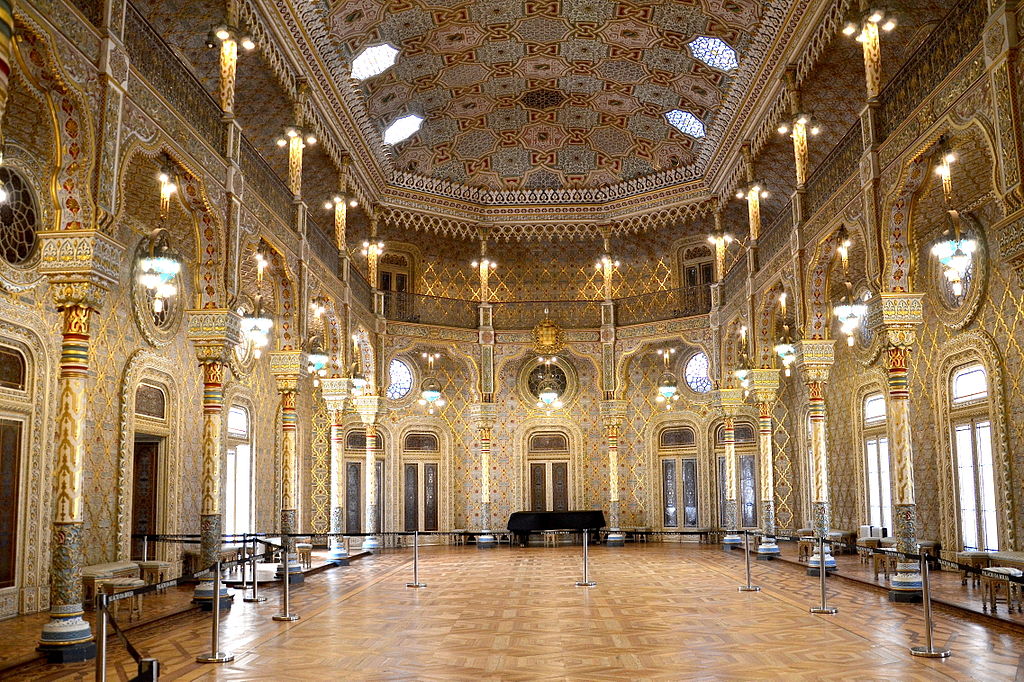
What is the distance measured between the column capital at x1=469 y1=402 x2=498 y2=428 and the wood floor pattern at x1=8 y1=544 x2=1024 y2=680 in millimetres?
10915

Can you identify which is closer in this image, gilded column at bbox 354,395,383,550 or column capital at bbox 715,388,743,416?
gilded column at bbox 354,395,383,550

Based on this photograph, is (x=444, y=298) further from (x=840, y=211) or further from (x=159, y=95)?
(x=159, y=95)

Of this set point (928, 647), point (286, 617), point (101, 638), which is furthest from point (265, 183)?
point (928, 647)

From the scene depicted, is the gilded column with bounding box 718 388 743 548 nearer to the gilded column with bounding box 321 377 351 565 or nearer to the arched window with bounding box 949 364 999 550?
the arched window with bounding box 949 364 999 550

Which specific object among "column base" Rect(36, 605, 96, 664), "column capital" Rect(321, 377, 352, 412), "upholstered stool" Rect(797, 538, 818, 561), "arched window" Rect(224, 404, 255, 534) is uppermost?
"column capital" Rect(321, 377, 352, 412)

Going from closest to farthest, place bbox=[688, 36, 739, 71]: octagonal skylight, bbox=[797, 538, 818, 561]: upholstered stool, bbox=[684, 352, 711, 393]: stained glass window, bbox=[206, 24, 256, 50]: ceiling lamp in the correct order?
1. bbox=[206, 24, 256, 50]: ceiling lamp
2. bbox=[797, 538, 818, 561]: upholstered stool
3. bbox=[688, 36, 739, 71]: octagonal skylight
4. bbox=[684, 352, 711, 393]: stained glass window

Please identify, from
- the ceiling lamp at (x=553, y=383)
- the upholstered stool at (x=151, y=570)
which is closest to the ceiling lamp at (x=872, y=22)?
the upholstered stool at (x=151, y=570)

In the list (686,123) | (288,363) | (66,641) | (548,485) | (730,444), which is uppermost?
(686,123)

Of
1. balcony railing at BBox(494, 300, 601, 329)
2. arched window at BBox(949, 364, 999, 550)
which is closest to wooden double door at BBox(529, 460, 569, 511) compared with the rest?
balcony railing at BBox(494, 300, 601, 329)

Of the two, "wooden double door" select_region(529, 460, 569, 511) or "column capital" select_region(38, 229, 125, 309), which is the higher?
"column capital" select_region(38, 229, 125, 309)

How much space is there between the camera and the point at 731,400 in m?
25.1

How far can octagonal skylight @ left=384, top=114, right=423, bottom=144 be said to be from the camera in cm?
2511

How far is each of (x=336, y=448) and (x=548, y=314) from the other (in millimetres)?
9090

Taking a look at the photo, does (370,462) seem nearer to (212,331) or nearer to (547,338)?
(547,338)
